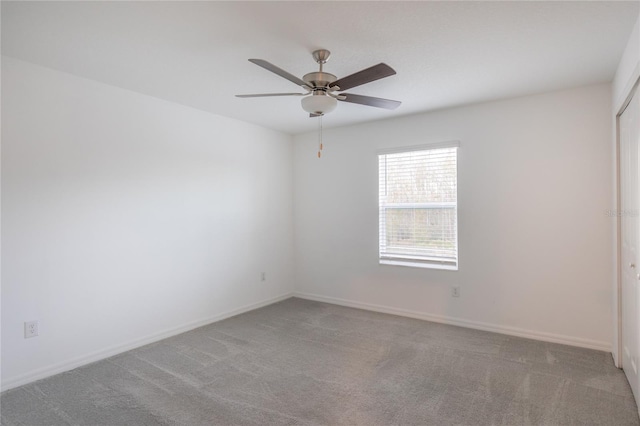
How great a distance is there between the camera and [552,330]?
350 cm

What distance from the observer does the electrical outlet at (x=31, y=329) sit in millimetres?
2781

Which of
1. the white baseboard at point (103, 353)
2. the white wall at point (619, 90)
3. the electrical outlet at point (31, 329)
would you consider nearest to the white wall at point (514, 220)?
the white wall at point (619, 90)

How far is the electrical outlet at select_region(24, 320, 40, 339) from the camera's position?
9.12 feet

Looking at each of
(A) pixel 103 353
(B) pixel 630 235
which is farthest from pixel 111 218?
(B) pixel 630 235

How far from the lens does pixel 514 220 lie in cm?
370

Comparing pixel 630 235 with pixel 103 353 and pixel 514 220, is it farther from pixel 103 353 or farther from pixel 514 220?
pixel 103 353

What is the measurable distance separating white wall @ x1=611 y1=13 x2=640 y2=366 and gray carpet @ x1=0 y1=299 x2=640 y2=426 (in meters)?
0.33

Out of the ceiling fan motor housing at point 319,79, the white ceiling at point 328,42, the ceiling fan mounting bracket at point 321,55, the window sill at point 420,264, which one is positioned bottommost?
the window sill at point 420,264

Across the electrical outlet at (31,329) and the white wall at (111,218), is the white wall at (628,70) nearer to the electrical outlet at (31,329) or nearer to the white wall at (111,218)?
the white wall at (111,218)

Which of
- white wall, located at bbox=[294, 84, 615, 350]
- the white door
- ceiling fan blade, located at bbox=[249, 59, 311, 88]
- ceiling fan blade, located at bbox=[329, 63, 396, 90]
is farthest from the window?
ceiling fan blade, located at bbox=[249, 59, 311, 88]

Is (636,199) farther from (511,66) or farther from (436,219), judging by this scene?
(436,219)

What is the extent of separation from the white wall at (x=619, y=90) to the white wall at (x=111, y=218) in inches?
153

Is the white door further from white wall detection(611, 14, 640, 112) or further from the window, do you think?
the window

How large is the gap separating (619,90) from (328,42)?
92.7 inches
